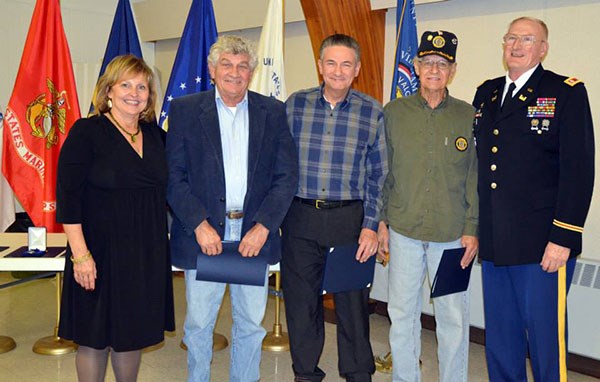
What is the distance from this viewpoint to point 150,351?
3.82m

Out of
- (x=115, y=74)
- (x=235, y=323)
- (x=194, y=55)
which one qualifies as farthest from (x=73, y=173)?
(x=194, y=55)

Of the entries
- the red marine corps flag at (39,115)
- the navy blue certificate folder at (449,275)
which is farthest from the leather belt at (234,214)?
the red marine corps flag at (39,115)

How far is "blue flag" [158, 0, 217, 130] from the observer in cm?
409

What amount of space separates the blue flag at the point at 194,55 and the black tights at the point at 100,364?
2.07 metres

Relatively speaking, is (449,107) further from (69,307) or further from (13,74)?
(13,74)

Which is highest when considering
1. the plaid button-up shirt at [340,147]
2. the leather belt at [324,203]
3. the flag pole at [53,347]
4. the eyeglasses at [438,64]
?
the eyeglasses at [438,64]

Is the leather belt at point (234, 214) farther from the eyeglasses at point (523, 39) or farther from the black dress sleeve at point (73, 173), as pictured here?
the eyeglasses at point (523, 39)

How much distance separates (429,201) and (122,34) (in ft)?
8.44

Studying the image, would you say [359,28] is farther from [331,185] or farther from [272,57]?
[331,185]

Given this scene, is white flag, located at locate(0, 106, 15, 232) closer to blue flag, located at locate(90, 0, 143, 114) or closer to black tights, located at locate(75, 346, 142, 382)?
blue flag, located at locate(90, 0, 143, 114)

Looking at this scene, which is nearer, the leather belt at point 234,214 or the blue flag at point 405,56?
the leather belt at point 234,214

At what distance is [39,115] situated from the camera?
3904mm

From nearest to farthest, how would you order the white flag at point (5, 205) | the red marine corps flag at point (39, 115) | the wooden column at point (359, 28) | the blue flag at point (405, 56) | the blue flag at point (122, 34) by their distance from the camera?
1. the blue flag at point (405, 56)
2. the red marine corps flag at point (39, 115)
3. the wooden column at point (359, 28)
4. the blue flag at point (122, 34)
5. the white flag at point (5, 205)

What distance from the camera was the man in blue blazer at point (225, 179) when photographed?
248 cm
